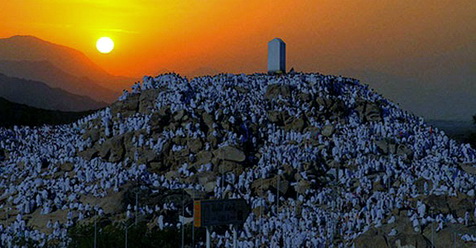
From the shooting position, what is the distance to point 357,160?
44.2 metres

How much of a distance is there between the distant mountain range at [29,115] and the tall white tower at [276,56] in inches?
2806

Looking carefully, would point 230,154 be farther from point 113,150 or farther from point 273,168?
point 113,150

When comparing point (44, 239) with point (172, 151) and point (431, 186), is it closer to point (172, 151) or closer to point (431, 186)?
point (172, 151)

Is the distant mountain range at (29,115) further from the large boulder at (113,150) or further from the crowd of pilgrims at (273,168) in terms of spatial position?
the large boulder at (113,150)

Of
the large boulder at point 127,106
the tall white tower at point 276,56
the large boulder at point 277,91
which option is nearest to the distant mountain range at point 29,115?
the large boulder at point 127,106

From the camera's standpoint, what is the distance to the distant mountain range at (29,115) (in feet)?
401

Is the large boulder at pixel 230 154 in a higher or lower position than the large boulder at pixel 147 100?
lower

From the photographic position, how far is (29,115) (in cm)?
12812

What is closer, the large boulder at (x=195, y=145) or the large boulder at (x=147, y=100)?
the large boulder at (x=195, y=145)

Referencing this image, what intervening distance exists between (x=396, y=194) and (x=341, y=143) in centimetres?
702

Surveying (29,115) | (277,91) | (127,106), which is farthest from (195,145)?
(29,115)

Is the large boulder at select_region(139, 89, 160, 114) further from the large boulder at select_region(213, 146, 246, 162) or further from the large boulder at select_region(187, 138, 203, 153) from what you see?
the large boulder at select_region(213, 146, 246, 162)

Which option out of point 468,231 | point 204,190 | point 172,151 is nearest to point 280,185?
point 204,190

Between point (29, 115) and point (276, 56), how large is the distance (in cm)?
8361
